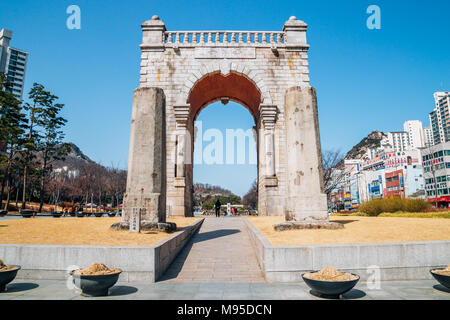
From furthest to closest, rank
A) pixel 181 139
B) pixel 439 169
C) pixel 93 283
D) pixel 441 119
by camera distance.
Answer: pixel 441 119, pixel 439 169, pixel 181 139, pixel 93 283

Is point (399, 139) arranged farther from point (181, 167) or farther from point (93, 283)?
point (93, 283)

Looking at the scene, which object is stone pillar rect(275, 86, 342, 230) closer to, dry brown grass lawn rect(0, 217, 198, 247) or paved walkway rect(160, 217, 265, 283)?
paved walkway rect(160, 217, 265, 283)

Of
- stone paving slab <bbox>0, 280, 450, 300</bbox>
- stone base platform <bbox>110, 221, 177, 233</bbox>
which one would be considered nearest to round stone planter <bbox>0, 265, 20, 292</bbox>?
stone paving slab <bbox>0, 280, 450, 300</bbox>

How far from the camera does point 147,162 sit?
9.51m

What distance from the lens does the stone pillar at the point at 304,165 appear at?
9.35 meters

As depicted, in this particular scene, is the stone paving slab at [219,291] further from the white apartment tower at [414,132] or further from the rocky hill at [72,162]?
the white apartment tower at [414,132]

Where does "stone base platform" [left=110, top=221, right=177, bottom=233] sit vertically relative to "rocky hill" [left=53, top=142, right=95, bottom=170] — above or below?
below

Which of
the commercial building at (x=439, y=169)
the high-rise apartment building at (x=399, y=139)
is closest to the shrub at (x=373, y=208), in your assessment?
the commercial building at (x=439, y=169)

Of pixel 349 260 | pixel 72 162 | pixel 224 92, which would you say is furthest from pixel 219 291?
pixel 72 162

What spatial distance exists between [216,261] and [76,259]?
142 inches

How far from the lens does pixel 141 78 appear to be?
19.1 metres

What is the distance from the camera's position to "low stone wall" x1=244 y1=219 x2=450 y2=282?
6004 mm

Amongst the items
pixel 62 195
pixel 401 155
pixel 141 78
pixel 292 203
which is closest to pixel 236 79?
pixel 141 78

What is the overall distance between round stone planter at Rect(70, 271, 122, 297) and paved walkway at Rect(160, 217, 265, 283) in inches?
66.4
